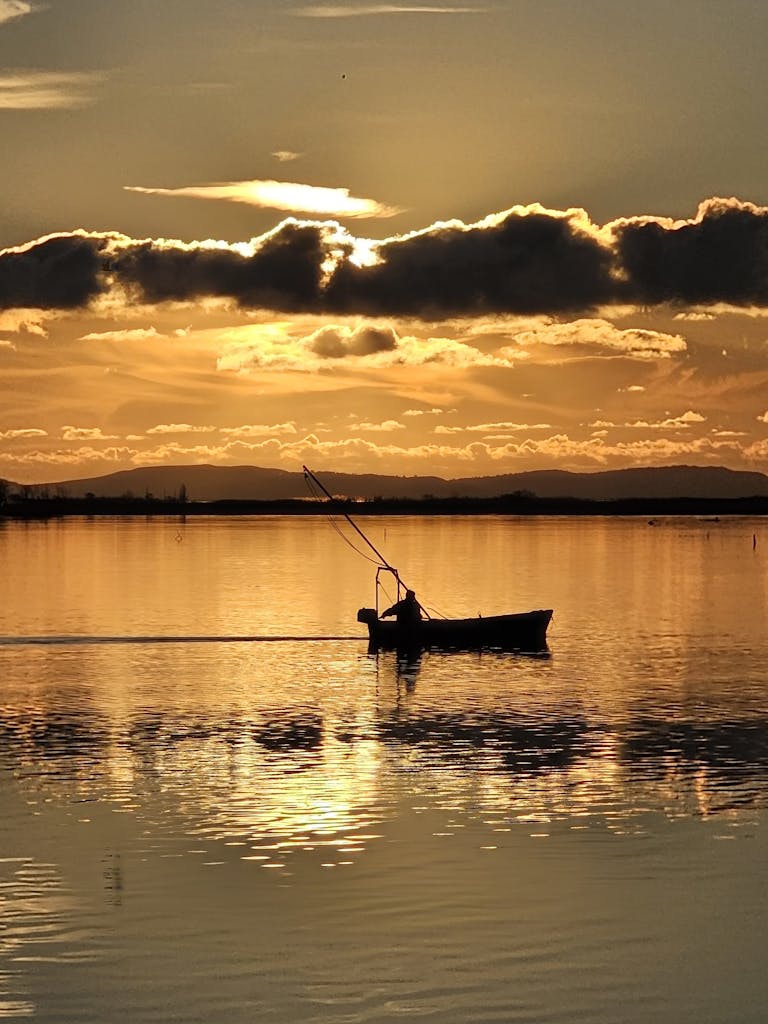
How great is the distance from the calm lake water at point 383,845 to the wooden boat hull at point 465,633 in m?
6.68

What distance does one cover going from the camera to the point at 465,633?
86.1 metres

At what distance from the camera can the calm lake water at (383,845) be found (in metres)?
24.8

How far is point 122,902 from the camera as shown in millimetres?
29828

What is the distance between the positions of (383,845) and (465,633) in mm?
52000

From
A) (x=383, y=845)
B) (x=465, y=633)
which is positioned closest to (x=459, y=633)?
(x=465, y=633)

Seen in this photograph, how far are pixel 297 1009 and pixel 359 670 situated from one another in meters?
55.2

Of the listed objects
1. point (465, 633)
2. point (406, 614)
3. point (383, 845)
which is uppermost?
point (406, 614)

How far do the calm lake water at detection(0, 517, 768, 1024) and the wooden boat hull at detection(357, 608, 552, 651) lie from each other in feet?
21.9

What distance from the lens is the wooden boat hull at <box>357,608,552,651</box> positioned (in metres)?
85.0

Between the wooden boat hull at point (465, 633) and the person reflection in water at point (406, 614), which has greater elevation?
the person reflection in water at point (406, 614)

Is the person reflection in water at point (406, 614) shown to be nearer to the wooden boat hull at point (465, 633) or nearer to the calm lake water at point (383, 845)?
the wooden boat hull at point (465, 633)

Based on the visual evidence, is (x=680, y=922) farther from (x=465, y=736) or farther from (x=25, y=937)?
(x=465, y=736)

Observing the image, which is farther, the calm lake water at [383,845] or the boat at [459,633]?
the boat at [459,633]

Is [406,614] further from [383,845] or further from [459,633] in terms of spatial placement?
[383,845]
